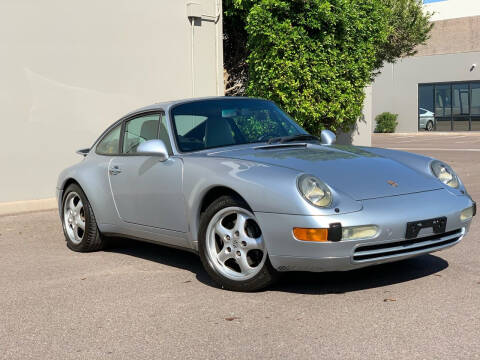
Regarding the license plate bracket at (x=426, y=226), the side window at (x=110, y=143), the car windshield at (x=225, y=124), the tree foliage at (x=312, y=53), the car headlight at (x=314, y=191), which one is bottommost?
the license plate bracket at (x=426, y=226)

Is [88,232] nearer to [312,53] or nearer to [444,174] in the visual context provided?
[444,174]

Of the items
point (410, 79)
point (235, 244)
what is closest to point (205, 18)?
point (235, 244)

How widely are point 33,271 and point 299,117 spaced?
9.11m

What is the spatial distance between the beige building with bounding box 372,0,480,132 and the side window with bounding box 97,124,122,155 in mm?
34221

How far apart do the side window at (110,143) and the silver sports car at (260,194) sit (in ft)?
0.09

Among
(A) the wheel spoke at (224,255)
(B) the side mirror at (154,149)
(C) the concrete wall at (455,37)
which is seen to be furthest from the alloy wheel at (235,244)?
(C) the concrete wall at (455,37)

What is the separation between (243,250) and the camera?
5004mm

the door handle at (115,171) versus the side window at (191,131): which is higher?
the side window at (191,131)

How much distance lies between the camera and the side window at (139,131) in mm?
6211

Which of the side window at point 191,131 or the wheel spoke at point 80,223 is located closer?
the side window at point 191,131

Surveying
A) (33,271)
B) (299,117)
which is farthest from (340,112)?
(33,271)

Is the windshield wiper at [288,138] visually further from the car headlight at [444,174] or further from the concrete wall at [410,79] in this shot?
the concrete wall at [410,79]

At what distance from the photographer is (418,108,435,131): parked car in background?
131ft

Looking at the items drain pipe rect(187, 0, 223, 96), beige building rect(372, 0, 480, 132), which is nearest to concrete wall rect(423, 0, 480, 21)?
beige building rect(372, 0, 480, 132)
